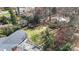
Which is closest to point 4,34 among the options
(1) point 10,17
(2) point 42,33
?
(1) point 10,17

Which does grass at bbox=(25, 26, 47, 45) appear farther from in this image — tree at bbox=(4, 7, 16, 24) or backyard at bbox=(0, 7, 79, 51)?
tree at bbox=(4, 7, 16, 24)

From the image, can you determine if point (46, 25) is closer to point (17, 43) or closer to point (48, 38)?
point (48, 38)

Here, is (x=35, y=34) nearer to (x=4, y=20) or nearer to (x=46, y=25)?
(x=46, y=25)

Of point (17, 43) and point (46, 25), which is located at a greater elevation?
point (46, 25)

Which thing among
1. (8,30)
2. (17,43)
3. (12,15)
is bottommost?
(17,43)

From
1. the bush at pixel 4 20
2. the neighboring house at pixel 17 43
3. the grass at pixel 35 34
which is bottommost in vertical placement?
the neighboring house at pixel 17 43

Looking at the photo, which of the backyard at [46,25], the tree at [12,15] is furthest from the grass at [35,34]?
the tree at [12,15]

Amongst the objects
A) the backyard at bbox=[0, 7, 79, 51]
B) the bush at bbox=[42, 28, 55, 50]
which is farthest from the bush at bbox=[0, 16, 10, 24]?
the bush at bbox=[42, 28, 55, 50]

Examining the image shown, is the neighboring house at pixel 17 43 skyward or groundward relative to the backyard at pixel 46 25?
groundward

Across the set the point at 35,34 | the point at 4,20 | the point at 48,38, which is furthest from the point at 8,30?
the point at 48,38

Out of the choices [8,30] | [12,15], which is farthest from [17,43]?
[12,15]

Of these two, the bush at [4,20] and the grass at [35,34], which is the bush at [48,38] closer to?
the grass at [35,34]
